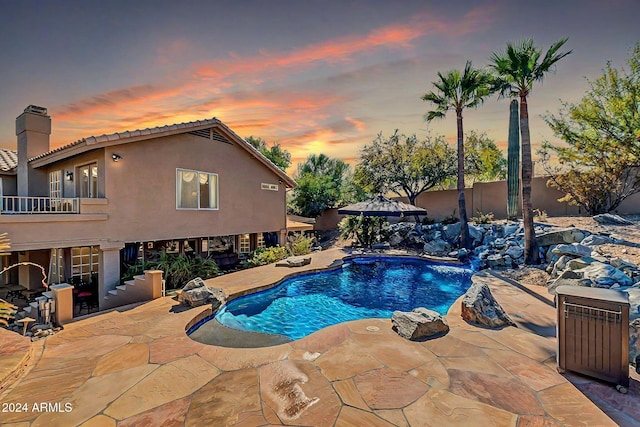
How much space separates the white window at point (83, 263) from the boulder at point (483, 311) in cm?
1390

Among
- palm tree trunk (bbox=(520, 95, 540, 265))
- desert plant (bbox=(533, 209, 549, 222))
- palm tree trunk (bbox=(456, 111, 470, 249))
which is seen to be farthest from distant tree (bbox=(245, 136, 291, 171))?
palm tree trunk (bbox=(520, 95, 540, 265))

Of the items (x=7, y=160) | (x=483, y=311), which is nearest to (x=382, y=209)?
(x=483, y=311)

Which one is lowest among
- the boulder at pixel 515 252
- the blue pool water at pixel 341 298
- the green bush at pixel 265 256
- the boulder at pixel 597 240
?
the blue pool water at pixel 341 298

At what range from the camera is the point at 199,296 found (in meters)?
7.89

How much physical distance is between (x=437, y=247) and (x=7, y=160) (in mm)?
24274

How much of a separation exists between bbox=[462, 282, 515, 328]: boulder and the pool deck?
26cm

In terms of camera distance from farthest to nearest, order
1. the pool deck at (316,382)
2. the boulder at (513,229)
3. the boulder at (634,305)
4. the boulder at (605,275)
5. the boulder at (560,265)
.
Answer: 1. the boulder at (513,229)
2. the boulder at (560,265)
3. the boulder at (605,275)
4. the boulder at (634,305)
5. the pool deck at (316,382)

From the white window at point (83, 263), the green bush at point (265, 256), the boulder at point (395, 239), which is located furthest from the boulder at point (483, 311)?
the white window at point (83, 263)

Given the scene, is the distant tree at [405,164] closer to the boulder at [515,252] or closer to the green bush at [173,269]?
the boulder at [515,252]

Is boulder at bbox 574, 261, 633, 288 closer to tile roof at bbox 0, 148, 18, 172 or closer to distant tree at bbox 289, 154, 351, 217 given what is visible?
distant tree at bbox 289, 154, 351, 217

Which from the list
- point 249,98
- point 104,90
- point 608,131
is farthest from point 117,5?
point 608,131

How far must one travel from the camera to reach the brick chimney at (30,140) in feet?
42.2

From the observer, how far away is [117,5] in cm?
917

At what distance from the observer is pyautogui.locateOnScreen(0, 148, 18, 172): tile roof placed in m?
14.3
